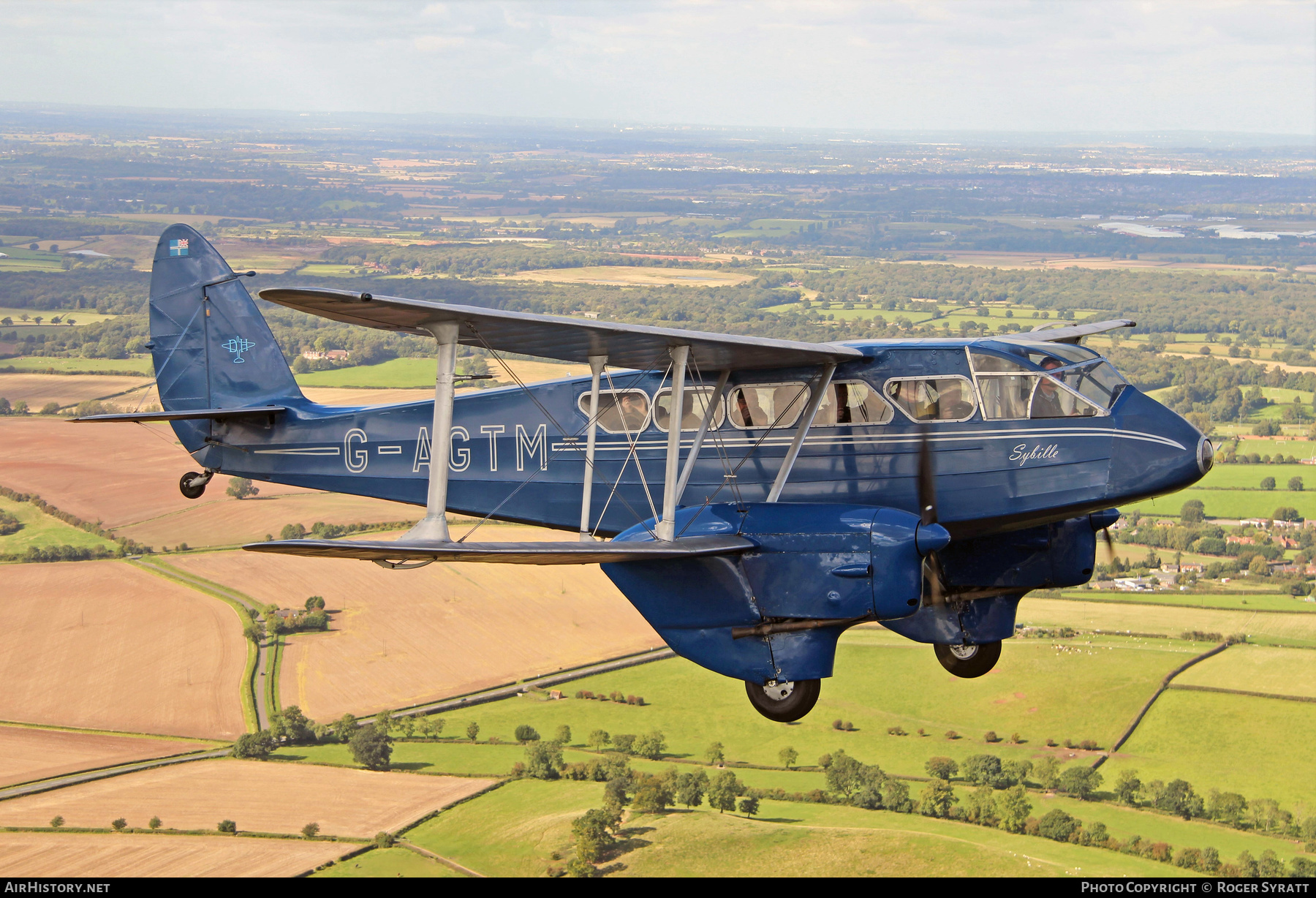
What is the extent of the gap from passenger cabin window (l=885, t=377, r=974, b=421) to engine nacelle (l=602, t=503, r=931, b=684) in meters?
1.72

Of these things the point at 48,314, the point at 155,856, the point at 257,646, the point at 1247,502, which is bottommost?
the point at 155,856

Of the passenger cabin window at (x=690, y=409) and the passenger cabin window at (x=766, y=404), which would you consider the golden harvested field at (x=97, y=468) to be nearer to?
the passenger cabin window at (x=690, y=409)

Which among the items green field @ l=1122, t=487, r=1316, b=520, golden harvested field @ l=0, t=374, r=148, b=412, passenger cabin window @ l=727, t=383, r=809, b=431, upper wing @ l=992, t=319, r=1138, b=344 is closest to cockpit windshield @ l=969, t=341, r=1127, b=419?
upper wing @ l=992, t=319, r=1138, b=344

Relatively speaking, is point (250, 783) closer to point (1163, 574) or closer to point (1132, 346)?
point (1163, 574)

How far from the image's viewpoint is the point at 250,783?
2820 inches

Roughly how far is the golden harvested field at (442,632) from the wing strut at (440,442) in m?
59.5

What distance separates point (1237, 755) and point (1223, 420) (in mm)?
86710

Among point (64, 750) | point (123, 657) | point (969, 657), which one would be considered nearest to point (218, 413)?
point (969, 657)

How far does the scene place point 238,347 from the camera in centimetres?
2545

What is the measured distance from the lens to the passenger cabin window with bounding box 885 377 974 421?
17500 mm

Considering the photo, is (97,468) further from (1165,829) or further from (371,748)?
(1165,829)

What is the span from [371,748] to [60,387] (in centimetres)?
9125

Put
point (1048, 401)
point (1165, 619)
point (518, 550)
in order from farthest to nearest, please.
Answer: point (1165, 619), point (1048, 401), point (518, 550)

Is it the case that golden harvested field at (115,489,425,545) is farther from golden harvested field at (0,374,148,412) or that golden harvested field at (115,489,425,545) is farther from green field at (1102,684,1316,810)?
green field at (1102,684,1316,810)
